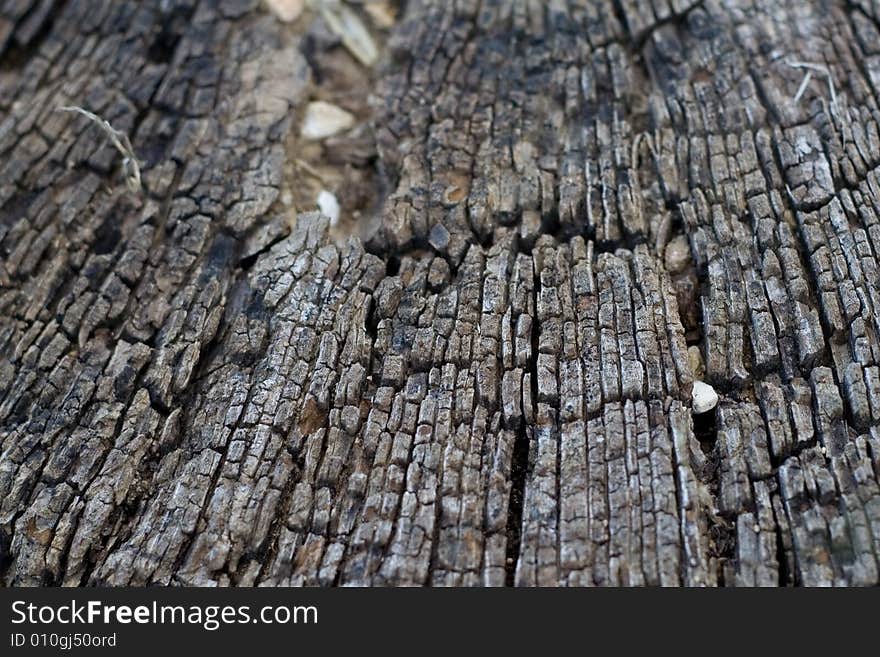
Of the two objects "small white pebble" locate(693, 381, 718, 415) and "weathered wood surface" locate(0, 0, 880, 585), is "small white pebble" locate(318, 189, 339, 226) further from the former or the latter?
"small white pebble" locate(693, 381, 718, 415)

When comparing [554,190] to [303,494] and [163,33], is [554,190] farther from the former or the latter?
[163,33]

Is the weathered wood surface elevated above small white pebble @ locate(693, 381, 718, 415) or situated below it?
above

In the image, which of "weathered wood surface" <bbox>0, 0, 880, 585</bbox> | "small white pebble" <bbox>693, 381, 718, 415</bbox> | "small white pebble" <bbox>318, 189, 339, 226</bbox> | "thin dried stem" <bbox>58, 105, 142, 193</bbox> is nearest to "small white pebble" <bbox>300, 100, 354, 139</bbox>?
"weathered wood surface" <bbox>0, 0, 880, 585</bbox>

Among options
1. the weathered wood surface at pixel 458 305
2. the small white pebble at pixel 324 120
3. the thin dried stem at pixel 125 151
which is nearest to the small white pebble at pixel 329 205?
the weathered wood surface at pixel 458 305

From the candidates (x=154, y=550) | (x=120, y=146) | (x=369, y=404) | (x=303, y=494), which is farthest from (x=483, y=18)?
(x=154, y=550)

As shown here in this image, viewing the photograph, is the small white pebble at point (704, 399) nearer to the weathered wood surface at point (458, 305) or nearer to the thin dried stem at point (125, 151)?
the weathered wood surface at point (458, 305)
